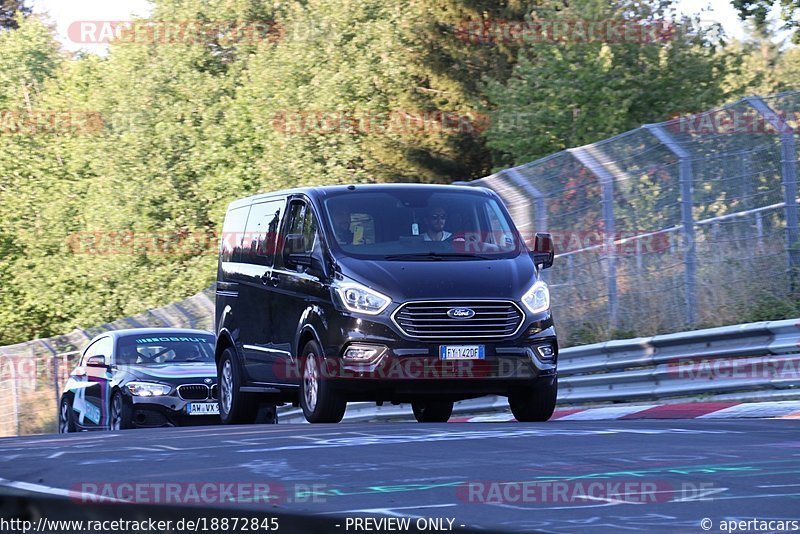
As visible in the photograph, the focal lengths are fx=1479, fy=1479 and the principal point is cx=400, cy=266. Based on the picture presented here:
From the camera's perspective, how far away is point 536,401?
12.4 meters

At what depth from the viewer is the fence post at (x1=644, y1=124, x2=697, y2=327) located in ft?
52.0

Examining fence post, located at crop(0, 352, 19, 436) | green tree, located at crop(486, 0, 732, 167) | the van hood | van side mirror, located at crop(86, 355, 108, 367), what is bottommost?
fence post, located at crop(0, 352, 19, 436)

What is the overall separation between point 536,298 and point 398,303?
1.27 m

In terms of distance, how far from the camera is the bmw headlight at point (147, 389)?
1625 centimetres

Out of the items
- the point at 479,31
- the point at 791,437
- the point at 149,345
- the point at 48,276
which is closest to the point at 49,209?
the point at 48,276

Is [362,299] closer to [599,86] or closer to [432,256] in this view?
[432,256]

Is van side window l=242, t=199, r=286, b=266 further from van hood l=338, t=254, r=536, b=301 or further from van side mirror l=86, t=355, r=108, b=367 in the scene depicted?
van side mirror l=86, t=355, r=108, b=367

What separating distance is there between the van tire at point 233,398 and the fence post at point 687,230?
192 inches

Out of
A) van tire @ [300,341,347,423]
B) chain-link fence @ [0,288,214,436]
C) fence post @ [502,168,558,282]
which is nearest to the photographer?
van tire @ [300,341,347,423]

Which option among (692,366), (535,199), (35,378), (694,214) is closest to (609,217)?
(535,199)

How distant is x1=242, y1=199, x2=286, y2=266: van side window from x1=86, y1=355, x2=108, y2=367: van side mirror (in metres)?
3.40

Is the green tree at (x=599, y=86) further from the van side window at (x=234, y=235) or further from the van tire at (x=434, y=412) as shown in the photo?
the van tire at (x=434, y=412)

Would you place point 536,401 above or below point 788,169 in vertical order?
below

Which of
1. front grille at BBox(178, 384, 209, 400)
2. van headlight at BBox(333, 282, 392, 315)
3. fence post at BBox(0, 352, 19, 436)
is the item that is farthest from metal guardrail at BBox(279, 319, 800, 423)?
fence post at BBox(0, 352, 19, 436)
